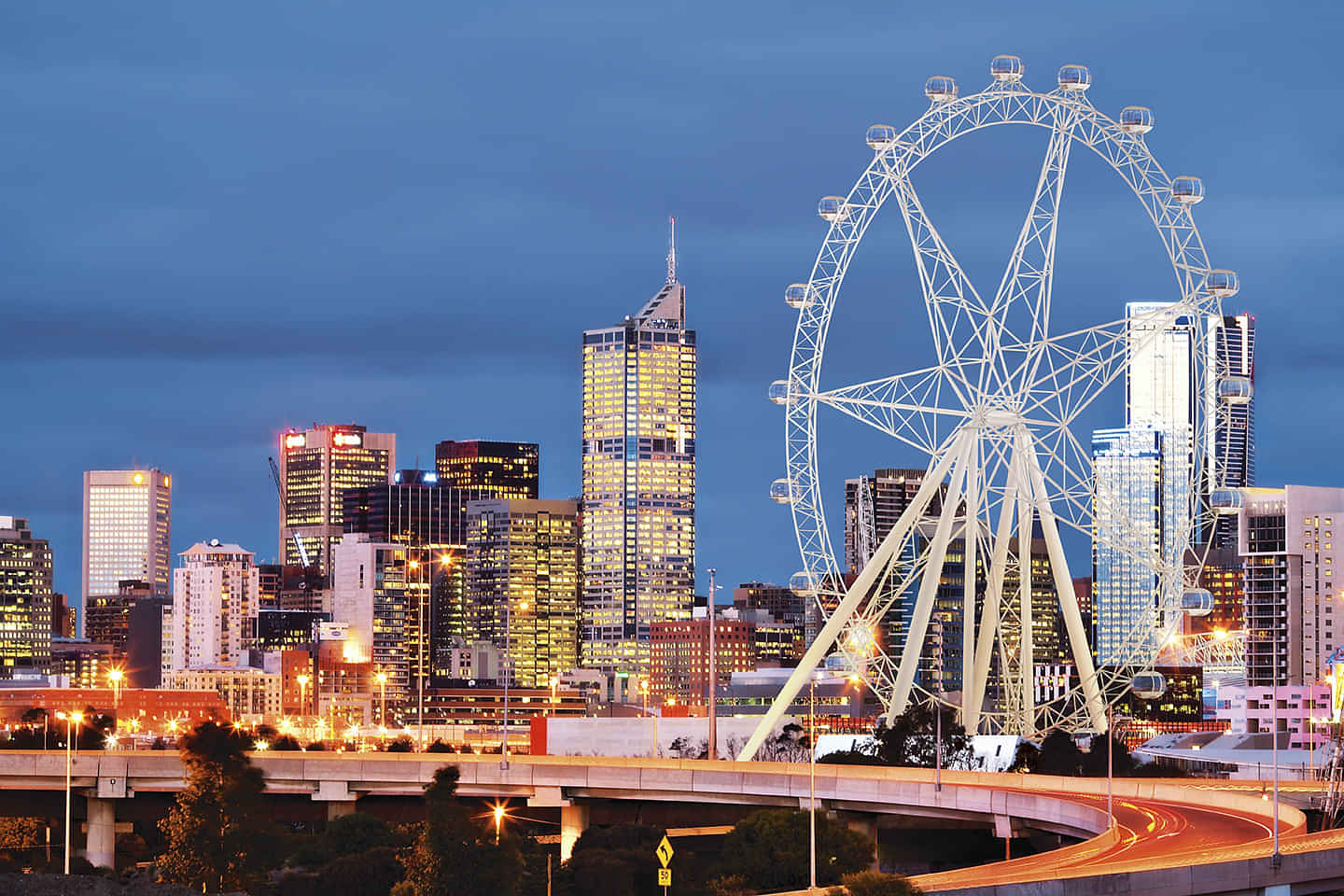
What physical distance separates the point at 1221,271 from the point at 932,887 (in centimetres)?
5715

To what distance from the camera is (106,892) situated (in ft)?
238

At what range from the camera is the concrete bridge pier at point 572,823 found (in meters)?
115

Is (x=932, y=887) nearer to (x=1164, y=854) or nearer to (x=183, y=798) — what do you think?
(x=1164, y=854)

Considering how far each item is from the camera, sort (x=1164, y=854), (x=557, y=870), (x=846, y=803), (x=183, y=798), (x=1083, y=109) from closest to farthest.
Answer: (x=1164, y=854), (x=183, y=798), (x=557, y=870), (x=846, y=803), (x=1083, y=109)

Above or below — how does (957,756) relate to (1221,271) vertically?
below

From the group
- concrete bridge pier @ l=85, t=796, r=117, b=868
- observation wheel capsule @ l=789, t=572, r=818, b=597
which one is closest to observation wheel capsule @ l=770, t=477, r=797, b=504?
observation wheel capsule @ l=789, t=572, r=818, b=597

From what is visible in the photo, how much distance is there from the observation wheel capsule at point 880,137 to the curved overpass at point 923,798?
3118 cm

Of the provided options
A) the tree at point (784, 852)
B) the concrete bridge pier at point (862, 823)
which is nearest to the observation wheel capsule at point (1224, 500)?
the concrete bridge pier at point (862, 823)

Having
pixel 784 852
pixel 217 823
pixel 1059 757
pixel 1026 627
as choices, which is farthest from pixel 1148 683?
pixel 217 823

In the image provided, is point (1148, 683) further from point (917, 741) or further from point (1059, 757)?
point (917, 741)

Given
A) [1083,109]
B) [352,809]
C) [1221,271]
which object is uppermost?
[1083,109]

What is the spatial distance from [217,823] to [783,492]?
43.1 m

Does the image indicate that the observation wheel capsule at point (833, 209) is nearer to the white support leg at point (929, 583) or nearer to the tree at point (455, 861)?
the white support leg at point (929, 583)

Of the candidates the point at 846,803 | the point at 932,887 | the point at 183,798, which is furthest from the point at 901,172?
the point at 932,887
